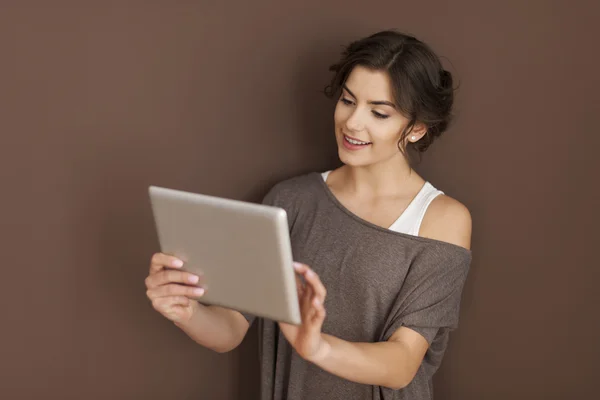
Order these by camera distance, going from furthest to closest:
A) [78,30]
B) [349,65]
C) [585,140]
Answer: [585,140], [349,65], [78,30]

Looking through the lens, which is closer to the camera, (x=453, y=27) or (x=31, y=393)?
(x=31, y=393)

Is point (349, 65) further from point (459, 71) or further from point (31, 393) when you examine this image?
point (31, 393)

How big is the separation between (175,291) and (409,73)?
665 millimetres

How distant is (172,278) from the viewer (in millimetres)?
1346

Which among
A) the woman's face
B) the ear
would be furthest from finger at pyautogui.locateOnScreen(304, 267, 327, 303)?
the ear

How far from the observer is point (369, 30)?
5.87ft

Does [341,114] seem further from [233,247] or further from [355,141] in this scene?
[233,247]

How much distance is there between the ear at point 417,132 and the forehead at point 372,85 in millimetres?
118

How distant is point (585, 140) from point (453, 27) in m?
0.42

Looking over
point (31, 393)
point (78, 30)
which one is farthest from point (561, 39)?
point (31, 393)

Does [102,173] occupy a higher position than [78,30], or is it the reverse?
[78,30]

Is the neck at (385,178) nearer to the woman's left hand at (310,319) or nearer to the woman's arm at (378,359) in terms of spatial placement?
the woman's arm at (378,359)

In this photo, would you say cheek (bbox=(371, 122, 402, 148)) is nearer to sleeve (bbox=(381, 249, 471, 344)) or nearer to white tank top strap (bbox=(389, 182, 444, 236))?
white tank top strap (bbox=(389, 182, 444, 236))

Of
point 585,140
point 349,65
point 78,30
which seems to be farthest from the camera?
point 585,140
